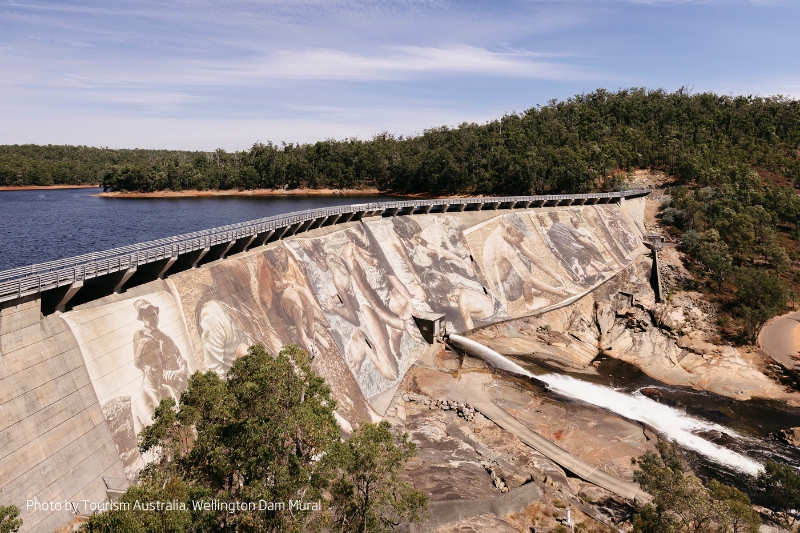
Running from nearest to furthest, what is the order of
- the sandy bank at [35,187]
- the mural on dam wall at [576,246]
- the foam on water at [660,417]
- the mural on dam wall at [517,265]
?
1. the foam on water at [660,417]
2. the mural on dam wall at [517,265]
3. the mural on dam wall at [576,246]
4. the sandy bank at [35,187]

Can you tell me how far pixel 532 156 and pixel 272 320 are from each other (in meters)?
115

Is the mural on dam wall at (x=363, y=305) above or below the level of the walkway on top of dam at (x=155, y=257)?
below

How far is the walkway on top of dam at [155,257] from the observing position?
28.5 metres

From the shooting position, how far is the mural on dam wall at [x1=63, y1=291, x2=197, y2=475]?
28781mm

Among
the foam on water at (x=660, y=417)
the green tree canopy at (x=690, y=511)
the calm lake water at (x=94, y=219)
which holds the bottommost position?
the foam on water at (x=660, y=417)

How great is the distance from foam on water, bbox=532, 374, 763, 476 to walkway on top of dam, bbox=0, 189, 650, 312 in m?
33.2

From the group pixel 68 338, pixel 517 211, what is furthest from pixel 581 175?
pixel 68 338

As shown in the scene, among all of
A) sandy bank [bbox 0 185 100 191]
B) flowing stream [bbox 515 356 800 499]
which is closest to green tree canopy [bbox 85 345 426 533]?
flowing stream [bbox 515 356 800 499]

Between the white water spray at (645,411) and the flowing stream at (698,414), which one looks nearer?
the flowing stream at (698,414)

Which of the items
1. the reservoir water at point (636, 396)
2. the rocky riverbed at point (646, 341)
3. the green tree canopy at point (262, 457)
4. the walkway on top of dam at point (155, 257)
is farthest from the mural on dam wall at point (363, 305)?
the green tree canopy at point (262, 457)

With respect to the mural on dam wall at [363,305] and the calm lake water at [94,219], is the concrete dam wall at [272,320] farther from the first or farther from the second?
the calm lake water at [94,219]

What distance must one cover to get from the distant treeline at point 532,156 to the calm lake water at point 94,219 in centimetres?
1912

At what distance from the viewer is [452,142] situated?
172750 millimetres

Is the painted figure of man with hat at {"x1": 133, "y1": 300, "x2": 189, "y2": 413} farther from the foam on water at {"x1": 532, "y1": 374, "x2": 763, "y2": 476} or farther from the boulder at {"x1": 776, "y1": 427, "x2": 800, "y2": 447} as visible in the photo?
the boulder at {"x1": 776, "y1": 427, "x2": 800, "y2": 447}
